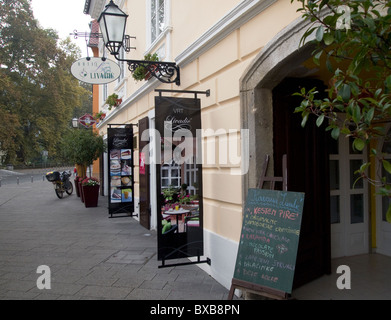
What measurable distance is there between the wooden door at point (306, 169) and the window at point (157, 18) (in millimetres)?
3886

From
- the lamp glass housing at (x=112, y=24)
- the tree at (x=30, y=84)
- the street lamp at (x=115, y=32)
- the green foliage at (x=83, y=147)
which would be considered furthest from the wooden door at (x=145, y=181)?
the tree at (x=30, y=84)

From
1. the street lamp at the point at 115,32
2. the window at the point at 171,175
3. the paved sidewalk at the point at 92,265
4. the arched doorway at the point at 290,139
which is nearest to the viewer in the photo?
the arched doorway at the point at 290,139

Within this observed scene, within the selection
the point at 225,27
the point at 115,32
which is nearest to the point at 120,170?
the point at 115,32

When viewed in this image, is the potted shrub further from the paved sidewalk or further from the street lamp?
the street lamp

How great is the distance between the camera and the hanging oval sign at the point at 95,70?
287 inches

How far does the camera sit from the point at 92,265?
17.4ft

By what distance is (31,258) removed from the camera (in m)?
5.70

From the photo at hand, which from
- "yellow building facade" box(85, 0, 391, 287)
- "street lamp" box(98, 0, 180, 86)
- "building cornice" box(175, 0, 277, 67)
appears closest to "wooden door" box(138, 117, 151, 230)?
"street lamp" box(98, 0, 180, 86)

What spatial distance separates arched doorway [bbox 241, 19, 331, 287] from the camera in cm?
355

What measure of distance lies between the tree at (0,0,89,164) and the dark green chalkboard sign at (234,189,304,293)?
27605 mm

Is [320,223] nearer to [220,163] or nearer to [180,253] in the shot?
[220,163]

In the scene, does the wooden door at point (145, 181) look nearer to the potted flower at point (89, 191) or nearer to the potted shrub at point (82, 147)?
the potted flower at point (89, 191)

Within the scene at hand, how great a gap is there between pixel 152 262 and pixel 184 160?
1676 mm

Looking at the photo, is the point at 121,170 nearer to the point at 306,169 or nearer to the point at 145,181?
the point at 145,181
